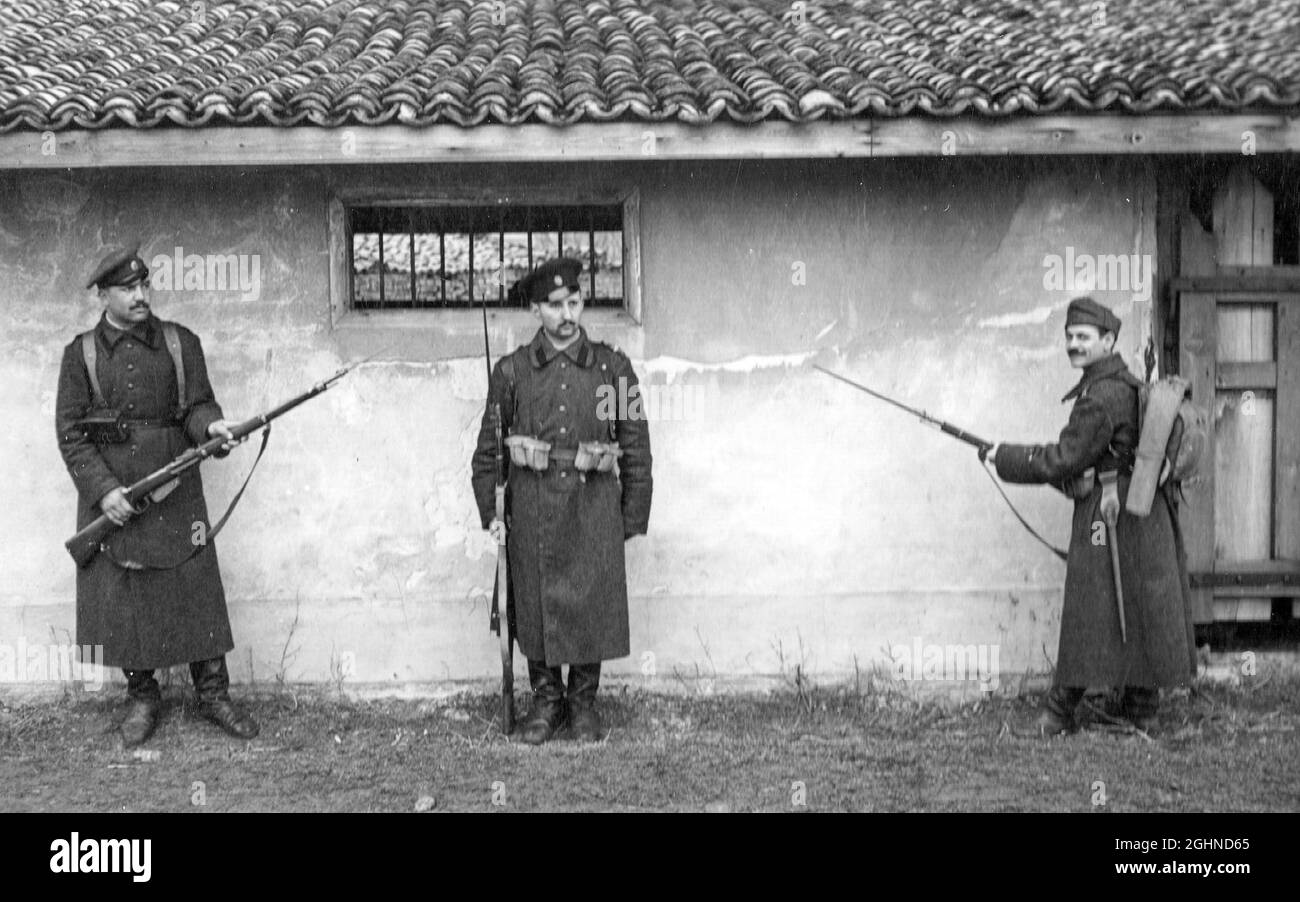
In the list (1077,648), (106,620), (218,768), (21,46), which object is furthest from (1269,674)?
(21,46)

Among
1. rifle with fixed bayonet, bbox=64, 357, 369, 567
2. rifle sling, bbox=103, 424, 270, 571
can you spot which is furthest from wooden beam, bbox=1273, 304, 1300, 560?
rifle sling, bbox=103, 424, 270, 571

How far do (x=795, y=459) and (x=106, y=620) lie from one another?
10.8 ft

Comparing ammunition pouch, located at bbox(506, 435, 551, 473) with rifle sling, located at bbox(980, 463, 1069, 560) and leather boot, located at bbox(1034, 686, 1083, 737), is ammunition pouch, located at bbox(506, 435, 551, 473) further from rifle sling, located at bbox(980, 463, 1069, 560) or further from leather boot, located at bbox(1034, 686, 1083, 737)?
leather boot, located at bbox(1034, 686, 1083, 737)

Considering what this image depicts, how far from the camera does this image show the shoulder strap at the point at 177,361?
20.9 feet

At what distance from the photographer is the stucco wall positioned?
6.98m

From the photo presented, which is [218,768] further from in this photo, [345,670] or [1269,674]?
[1269,674]

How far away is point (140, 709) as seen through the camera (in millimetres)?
6480

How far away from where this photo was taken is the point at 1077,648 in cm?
623

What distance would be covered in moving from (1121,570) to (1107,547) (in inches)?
4.7

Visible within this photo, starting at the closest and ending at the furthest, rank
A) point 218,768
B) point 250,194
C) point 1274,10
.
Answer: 1. point 218,768
2. point 250,194
3. point 1274,10

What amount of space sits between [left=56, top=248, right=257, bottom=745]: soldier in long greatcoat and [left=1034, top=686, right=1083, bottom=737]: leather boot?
364cm

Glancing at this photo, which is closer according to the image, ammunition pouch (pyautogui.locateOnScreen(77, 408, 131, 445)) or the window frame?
ammunition pouch (pyautogui.locateOnScreen(77, 408, 131, 445))

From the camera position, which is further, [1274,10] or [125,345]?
[1274,10]

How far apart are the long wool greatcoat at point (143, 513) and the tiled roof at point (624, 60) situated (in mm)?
1046
